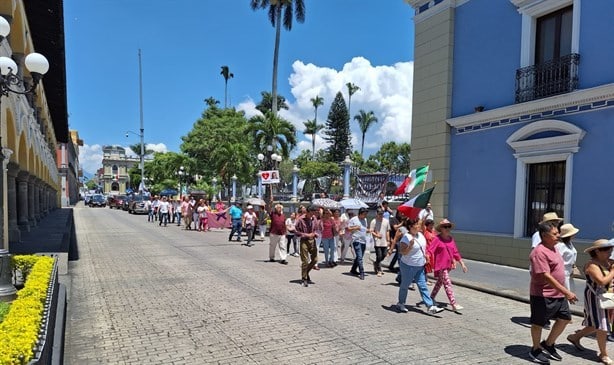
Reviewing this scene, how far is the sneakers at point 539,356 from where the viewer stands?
5094mm

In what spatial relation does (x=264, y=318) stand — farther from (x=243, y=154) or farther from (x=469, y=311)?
(x=243, y=154)

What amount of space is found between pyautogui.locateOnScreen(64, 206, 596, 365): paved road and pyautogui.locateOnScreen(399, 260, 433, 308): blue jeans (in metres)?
0.25

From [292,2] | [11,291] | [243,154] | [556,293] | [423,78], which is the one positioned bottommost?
[11,291]

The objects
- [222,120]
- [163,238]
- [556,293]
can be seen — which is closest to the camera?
[556,293]

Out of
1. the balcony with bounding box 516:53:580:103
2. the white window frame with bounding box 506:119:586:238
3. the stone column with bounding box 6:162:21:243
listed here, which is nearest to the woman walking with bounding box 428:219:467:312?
the white window frame with bounding box 506:119:586:238

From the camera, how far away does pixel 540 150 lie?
1130 centimetres

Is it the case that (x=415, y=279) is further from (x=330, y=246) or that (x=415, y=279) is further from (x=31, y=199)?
(x=31, y=199)

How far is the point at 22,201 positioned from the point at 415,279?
55.8 ft

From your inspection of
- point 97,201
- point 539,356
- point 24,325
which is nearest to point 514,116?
point 539,356

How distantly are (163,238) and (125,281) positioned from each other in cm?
914

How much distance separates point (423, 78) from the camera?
15.0 m

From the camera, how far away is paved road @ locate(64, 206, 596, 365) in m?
5.22

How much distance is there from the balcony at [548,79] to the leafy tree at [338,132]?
6211 cm

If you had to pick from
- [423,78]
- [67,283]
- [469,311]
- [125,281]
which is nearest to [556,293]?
[469,311]
